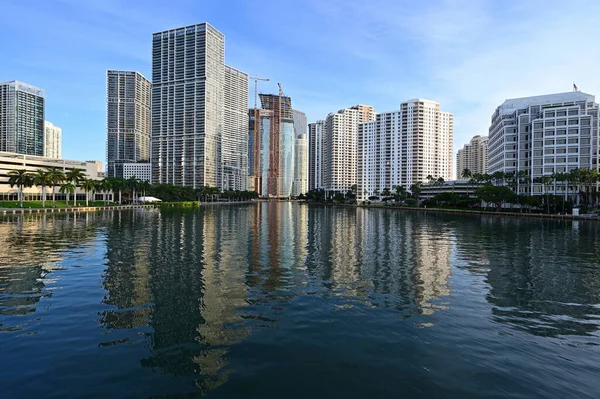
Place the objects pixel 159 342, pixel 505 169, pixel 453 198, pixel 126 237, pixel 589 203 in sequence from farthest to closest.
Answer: pixel 453 198 < pixel 505 169 < pixel 589 203 < pixel 126 237 < pixel 159 342

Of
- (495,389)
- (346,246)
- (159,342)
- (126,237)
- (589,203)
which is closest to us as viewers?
(495,389)

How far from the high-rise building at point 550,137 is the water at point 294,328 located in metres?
153

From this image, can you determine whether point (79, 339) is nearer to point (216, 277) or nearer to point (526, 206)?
point (216, 277)

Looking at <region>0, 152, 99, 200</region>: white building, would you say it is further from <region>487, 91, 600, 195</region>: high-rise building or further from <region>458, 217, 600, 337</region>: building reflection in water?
<region>487, 91, 600, 195</region>: high-rise building

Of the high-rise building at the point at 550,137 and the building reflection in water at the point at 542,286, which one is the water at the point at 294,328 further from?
the high-rise building at the point at 550,137

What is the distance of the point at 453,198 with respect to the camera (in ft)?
636

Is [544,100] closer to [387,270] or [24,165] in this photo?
[387,270]

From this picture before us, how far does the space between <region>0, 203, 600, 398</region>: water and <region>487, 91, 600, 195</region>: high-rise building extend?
502 ft

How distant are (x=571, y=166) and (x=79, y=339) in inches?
7624

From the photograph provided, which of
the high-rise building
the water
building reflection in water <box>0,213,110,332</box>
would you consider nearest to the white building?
building reflection in water <box>0,213,110,332</box>

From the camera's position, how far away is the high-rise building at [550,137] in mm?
155250

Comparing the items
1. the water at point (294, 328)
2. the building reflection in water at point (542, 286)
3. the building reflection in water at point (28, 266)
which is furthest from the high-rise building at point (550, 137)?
the building reflection in water at point (28, 266)

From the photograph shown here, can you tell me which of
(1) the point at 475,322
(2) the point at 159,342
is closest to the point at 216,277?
(2) the point at 159,342

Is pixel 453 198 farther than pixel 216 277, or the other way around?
pixel 453 198
